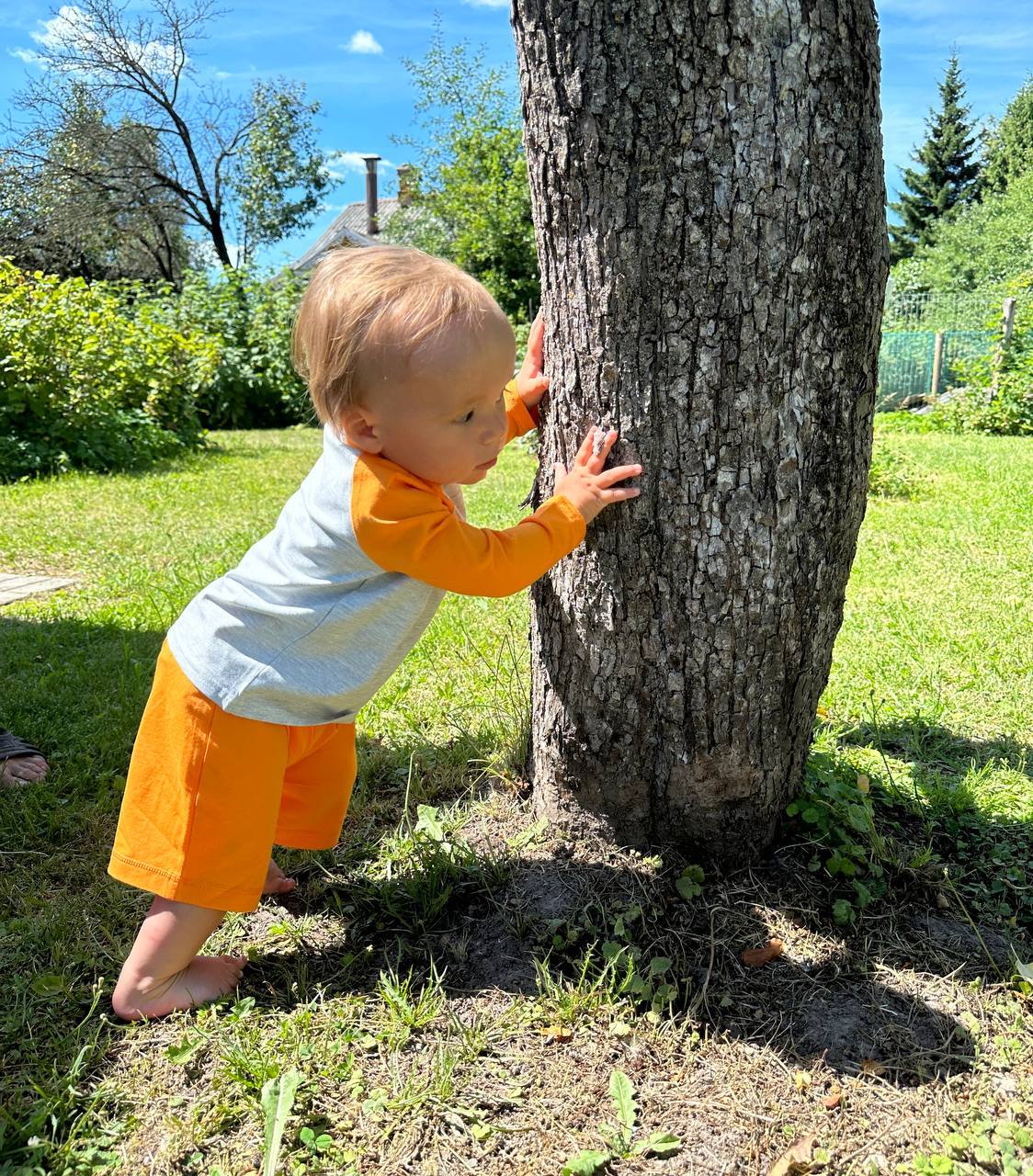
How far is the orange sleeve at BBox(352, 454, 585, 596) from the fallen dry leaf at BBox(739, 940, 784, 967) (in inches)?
36.5

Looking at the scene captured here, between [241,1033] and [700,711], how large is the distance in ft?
3.78

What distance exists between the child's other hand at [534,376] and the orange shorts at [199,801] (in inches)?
36.1

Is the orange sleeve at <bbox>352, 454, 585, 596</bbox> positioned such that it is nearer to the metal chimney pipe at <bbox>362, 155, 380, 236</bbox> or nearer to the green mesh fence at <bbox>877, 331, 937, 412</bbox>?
the green mesh fence at <bbox>877, 331, 937, 412</bbox>

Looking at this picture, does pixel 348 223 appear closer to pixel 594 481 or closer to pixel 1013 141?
pixel 1013 141

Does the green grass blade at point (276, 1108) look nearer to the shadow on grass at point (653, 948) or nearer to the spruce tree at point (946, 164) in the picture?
the shadow on grass at point (653, 948)

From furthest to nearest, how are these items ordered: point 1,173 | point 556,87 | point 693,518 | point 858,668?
point 1,173 → point 858,668 → point 693,518 → point 556,87

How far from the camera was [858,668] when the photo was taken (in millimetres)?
3609

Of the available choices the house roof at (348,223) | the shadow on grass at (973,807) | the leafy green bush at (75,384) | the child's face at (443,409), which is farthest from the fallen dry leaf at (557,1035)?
the house roof at (348,223)

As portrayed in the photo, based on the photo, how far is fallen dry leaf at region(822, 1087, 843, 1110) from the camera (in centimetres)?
167

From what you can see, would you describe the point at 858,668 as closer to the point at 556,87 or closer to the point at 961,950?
the point at 961,950

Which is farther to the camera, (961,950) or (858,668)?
(858,668)

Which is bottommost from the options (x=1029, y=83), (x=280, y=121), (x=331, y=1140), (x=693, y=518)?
(x=331, y=1140)

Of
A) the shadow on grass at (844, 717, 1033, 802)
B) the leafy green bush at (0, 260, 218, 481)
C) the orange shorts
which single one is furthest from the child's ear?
the leafy green bush at (0, 260, 218, 481)

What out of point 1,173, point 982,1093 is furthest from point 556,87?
point 1,173
